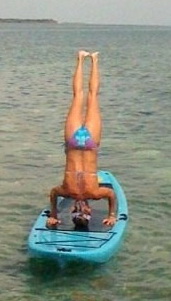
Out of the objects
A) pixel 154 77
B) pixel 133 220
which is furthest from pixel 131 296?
pixel 154 77

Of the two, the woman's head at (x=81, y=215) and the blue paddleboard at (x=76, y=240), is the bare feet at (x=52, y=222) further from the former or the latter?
the woman's head at (x=81, y=215)

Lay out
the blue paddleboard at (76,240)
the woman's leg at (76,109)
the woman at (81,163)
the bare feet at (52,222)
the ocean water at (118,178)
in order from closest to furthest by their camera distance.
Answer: the blue paddleboard at (76,240), the ocean water at (118,178), the woman at (81,163), the woman's leg at (76,109), the bare feet at (52,222)

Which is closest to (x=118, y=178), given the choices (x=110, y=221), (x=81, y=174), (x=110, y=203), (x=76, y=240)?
(x=110, y=221)

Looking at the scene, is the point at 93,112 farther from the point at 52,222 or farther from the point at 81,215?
the point at 52,222

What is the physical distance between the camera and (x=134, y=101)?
38312mm

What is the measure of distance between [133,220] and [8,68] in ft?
175

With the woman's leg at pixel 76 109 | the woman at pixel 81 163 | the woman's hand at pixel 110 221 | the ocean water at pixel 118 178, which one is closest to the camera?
the ocean water at pixel 118 178

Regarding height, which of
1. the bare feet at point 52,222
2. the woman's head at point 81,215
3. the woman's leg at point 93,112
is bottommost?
the bare feet at point 52,222

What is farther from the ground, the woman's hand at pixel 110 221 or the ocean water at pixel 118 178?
the woman's hand at pixel 110 221

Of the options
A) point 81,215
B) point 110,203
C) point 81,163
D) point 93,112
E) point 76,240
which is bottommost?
point 76,240

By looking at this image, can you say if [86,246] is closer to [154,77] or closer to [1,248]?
[1,248]

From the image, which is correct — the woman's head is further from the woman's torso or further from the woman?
the woman's torso

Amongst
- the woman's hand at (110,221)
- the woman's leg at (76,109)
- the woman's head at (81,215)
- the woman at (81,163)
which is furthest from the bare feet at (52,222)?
the woman's leg at (76,109)

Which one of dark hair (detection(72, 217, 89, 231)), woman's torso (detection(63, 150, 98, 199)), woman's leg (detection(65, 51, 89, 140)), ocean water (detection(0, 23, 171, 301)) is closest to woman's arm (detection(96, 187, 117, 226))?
woman's torso (detection(63, 150, 98, 199))
